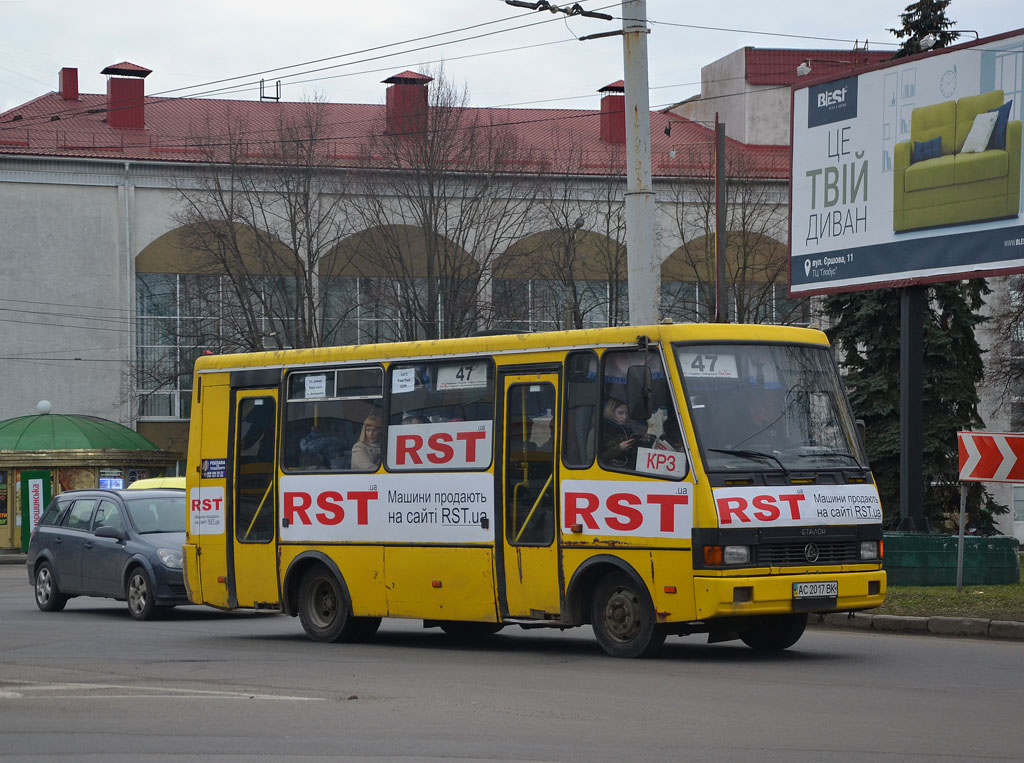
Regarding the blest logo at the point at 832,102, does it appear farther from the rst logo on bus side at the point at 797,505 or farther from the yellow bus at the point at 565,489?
the rst logo on bus side at the point at 797,505

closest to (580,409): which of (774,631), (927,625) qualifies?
(774,631)

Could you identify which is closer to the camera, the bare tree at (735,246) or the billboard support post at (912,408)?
the billboard support post at (912,408)

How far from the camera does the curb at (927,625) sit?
1521cm

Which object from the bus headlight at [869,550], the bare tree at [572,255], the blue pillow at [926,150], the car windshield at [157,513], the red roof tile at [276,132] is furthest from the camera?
the red roof tile at [276,132]

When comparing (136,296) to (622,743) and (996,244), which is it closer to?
(996,244)

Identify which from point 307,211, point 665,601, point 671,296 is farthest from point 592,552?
point 671,296

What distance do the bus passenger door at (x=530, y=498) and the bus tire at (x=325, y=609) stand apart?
223 cm

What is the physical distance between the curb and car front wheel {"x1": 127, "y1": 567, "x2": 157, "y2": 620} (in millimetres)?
8013

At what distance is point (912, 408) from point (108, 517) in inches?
423

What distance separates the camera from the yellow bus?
12320 mm

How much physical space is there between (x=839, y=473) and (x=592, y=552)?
216 cm

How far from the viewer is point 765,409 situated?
41.7 feet

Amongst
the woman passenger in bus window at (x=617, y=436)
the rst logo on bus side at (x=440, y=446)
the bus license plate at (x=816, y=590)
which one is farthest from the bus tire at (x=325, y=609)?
the bus license plate at (x=816, y=590)

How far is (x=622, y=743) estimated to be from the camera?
8273 mm
